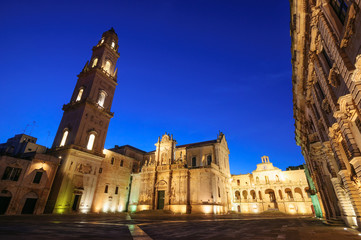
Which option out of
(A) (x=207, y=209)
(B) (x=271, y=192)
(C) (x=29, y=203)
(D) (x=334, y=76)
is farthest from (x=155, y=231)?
(B) (x=271, y=192)

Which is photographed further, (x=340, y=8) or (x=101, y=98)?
(x=101, y=98)

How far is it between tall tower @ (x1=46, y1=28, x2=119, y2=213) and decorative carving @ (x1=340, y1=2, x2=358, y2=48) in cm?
3237

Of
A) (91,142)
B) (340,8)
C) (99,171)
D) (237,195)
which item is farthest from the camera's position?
(237,195)

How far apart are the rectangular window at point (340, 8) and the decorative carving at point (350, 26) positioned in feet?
3.34

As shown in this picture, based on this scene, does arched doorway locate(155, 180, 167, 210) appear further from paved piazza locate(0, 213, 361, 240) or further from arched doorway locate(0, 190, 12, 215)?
paved piazza locate(0, 213, 361, 240)

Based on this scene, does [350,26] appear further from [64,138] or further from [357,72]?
[64,138]

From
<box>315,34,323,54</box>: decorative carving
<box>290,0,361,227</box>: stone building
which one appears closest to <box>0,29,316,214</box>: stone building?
<box>290,0,361,227</box>: stone building

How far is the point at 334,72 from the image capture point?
888cm

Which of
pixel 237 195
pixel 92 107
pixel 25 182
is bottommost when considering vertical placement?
pixel 25 182

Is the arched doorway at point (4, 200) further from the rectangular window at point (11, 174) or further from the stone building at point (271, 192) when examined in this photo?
the stone building at point (271, 192)

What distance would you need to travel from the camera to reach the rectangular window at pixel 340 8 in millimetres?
7800

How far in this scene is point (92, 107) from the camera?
108 feet

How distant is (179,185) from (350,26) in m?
31.3

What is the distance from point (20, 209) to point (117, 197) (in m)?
15.9
